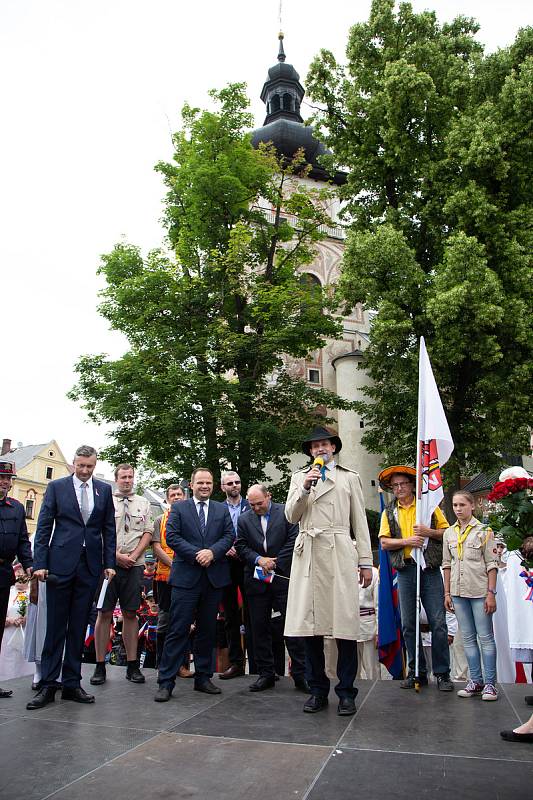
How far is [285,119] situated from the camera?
1715 inches

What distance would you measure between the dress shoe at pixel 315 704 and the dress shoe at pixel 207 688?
1.07m

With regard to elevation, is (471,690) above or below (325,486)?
below

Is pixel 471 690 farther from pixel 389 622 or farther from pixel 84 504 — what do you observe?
pixel 84 504

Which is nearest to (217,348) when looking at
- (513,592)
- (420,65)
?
(420,65)

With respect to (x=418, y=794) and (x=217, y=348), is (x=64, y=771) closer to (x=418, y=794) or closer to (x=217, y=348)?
(x=418, y=794)

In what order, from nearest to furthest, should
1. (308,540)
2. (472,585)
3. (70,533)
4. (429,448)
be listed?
(308,540) → (70,533) → (472,585) → (429,448)

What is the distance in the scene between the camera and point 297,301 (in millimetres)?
20906

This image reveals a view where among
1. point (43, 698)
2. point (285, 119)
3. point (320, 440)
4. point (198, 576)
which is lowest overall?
point (43, 698)

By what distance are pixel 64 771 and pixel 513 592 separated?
5011 mm

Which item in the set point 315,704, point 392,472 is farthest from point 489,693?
point 392,472

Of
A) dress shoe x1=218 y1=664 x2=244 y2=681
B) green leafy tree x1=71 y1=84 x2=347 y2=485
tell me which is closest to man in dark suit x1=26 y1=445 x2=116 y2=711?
dress shoe x1=218 y1=664 x2=244 y2=681

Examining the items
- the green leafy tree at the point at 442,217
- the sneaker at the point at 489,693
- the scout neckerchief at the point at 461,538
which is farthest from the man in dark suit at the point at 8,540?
the green leafy tree at the point at 442,217

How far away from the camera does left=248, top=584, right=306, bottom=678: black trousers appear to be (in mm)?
6484

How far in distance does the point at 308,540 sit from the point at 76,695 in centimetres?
249
